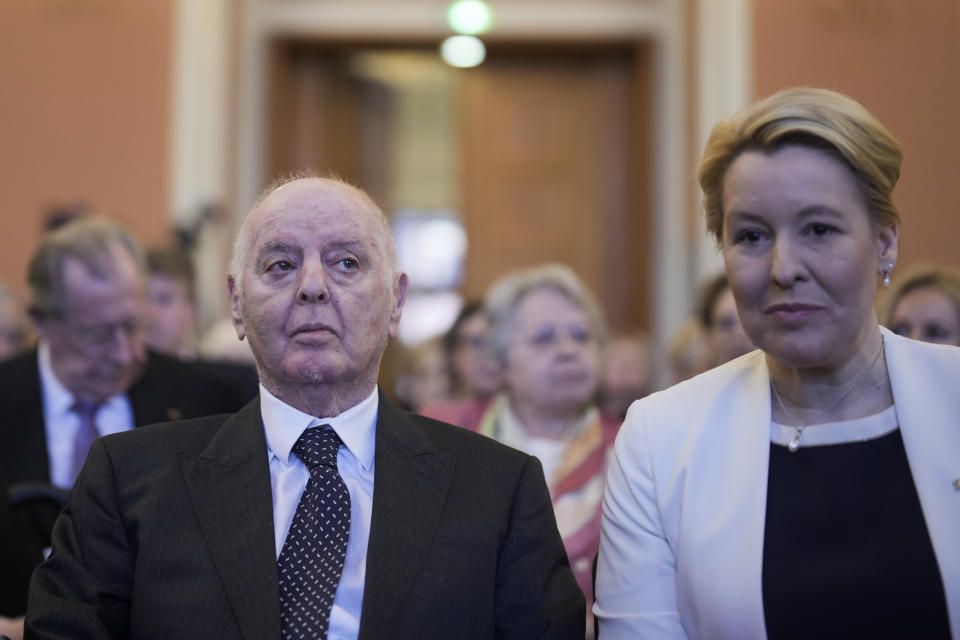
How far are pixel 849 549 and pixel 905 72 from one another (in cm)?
400

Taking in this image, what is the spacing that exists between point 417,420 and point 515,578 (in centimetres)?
41

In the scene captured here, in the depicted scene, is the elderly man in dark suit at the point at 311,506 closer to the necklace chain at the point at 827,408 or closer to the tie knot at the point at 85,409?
the necklace chain at the point at 827,408

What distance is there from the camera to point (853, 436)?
6.42 ft

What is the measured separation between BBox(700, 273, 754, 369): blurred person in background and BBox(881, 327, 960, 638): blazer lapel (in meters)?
1.55

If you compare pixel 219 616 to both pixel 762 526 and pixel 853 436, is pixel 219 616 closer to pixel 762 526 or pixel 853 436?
pixel 762 526

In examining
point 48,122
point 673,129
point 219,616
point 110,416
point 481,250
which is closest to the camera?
point 219,616

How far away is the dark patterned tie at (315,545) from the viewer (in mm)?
1853

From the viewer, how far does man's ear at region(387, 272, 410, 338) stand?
87.6 inches

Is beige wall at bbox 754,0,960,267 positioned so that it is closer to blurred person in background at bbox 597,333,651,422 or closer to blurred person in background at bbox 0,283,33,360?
blurred person in background at bbox 597,333,651,422

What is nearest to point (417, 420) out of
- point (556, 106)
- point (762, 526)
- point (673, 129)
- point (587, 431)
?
point (762, 526)

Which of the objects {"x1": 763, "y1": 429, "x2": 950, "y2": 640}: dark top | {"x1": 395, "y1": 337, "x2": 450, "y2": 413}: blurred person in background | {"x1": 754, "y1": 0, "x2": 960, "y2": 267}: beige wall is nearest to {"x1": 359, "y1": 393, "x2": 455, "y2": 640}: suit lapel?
{"x1": 763, "y1": 429, "x2": 950, "y2": 640}: dark top

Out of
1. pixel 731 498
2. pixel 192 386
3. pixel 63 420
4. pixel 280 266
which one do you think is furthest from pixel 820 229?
pixel 63 420

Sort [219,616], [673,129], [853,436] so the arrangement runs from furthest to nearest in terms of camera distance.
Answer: [673,129], [853,436], [219,616]

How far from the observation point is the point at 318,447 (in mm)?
2043
